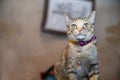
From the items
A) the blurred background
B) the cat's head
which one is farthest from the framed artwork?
the cat's head

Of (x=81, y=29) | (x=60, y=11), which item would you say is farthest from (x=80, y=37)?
(x=60, y=11)

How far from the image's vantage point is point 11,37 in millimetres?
1728

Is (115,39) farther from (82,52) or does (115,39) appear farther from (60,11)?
(82,52)

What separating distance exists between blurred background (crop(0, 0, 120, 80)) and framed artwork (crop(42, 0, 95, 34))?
4 cm

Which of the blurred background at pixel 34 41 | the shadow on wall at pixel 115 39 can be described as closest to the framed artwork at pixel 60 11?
the blurred background at pixel 34 41

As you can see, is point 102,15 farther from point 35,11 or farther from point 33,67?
point 33,67

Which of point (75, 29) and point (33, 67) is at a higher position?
point (75, 29)

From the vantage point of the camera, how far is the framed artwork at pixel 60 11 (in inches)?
67.4

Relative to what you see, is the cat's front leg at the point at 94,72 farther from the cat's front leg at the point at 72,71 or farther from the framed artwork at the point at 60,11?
the framed artwork at the point at 60,11

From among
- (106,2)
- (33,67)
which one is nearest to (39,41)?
(33,67)

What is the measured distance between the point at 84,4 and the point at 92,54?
73cm

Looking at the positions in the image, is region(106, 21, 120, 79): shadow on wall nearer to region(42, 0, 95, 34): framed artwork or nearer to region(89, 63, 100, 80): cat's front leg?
region(42, 0, 95, 34): framed artwork

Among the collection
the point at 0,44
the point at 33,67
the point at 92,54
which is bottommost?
the point at 33,67

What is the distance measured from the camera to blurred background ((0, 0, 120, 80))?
1.72 m
